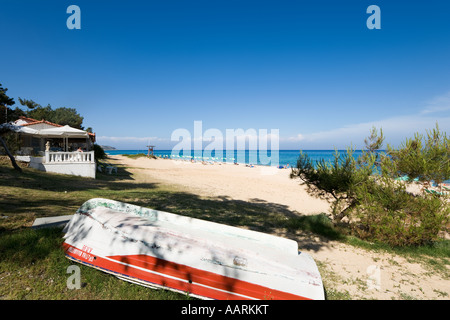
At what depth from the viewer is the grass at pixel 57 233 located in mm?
3582

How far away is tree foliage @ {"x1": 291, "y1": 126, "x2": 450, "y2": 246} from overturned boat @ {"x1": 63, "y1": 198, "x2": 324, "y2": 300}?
15.8 feet

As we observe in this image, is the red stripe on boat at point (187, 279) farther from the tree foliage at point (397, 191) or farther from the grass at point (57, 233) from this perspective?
the tree foliage at point (397, 191)

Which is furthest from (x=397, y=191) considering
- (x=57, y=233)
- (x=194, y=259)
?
(x=57, y=233)

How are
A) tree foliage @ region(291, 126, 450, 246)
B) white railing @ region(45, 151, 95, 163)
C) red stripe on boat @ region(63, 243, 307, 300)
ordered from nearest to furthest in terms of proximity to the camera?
red stripe on boat @ region(63, 243, 307, 300)
tree foliage @ region(291, 126, 450, 246)
white railing @ region(45, 151, 95, 163)

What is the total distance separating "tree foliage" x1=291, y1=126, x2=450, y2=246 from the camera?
6938 mm

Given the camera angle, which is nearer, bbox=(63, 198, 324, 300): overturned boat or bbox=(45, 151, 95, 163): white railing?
bbox=(63, 198, 324, 300): overturned boat

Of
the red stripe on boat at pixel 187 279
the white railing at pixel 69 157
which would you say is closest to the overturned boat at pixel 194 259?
the red stripe on boat at pixel 187 279

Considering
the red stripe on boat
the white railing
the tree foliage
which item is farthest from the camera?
the white railing

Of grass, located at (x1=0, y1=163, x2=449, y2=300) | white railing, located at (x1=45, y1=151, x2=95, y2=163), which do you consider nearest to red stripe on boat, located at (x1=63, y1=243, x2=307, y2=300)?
grass, located at (x1=0, y1=163, x2=449, y2=300)

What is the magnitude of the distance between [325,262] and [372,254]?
6.80 feet

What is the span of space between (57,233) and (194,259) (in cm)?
357

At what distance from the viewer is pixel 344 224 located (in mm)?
9297

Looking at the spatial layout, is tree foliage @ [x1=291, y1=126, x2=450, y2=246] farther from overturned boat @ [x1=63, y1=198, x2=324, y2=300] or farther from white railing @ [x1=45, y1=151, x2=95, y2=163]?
white railing @ [x1=45, y1=151, x2=95, y2=163]
